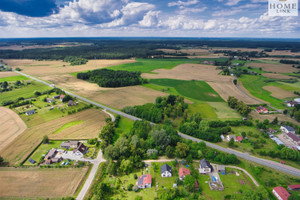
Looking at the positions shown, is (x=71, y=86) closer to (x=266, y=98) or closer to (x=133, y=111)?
(x=133, y=111)

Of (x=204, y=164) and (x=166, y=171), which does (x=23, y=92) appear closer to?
(x=166, y=171)

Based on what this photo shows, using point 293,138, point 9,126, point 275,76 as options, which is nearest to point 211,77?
point 275,76

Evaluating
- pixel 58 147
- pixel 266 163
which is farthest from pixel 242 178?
pixel 58 147

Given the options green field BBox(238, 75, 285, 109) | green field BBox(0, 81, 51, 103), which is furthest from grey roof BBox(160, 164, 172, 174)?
green field BBox(0, 81, 51, 103)

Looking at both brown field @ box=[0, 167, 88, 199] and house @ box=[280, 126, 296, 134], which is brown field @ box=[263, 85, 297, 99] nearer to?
house @ box=[280, 126, 296, 134]

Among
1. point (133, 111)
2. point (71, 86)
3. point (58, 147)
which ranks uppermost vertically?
point (71, 86)

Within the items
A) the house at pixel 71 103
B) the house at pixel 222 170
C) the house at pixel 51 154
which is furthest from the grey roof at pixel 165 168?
the house at pixel 71 103
